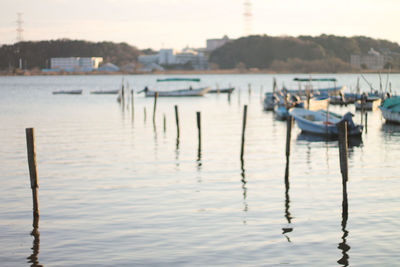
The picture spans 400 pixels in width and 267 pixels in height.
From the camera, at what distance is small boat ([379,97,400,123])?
46656mm

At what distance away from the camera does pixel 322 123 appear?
39.2m

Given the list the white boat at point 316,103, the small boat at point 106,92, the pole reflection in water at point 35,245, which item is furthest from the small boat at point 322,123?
the small boat at point 106,92

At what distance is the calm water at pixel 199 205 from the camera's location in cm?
1438

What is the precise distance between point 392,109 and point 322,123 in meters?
10.5

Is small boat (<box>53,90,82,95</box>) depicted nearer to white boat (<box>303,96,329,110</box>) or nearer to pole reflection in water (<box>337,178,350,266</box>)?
white boat (<box>303,96,329,110</box>)

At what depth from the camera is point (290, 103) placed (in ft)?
186

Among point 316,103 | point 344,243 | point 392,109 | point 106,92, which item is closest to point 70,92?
point 106,92

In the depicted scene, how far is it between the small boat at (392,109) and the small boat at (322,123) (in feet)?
24.3

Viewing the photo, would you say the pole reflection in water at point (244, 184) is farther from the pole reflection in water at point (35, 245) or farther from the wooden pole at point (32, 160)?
the wooden pole at point (32, 160)

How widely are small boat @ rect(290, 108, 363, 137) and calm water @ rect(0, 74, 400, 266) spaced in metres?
1.60

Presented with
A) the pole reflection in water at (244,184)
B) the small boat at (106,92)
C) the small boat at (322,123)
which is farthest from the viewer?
the small boat at (106,92)

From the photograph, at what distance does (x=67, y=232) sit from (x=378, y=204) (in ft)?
31.0

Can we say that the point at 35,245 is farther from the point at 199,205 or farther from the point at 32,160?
the point at 199,205

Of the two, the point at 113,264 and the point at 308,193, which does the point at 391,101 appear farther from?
the point at 113,264
